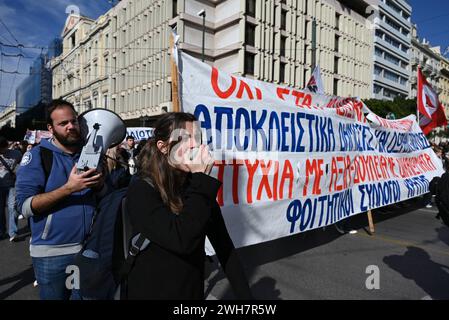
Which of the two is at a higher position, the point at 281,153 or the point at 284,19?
the point at 284,19

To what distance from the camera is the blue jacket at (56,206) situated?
6.45 ft

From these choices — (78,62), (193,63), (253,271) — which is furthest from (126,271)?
(78,62)

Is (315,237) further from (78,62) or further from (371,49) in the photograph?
(78,62)

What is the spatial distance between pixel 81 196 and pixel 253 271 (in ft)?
9.16

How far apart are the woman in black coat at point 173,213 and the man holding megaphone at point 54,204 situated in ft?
1.81

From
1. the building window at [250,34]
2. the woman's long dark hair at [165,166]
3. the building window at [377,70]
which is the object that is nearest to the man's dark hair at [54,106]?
the woman's long dark hair at [165,166]

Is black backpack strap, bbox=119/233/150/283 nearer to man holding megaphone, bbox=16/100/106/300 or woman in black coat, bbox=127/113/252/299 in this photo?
woman in black coat, bbox=127/113/252/299

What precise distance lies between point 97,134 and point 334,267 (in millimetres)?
3662

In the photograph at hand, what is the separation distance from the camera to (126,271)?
1.46m

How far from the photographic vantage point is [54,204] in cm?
192

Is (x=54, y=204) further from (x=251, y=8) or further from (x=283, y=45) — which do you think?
(x=283, y=45)

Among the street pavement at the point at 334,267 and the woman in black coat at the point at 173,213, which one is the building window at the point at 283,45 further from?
→ the woman in black coat at the point at 173,213

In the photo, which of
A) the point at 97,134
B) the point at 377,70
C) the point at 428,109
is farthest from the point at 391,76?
the point at 97,134

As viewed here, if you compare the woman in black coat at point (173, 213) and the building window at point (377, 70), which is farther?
the building window at point (377, 70)
